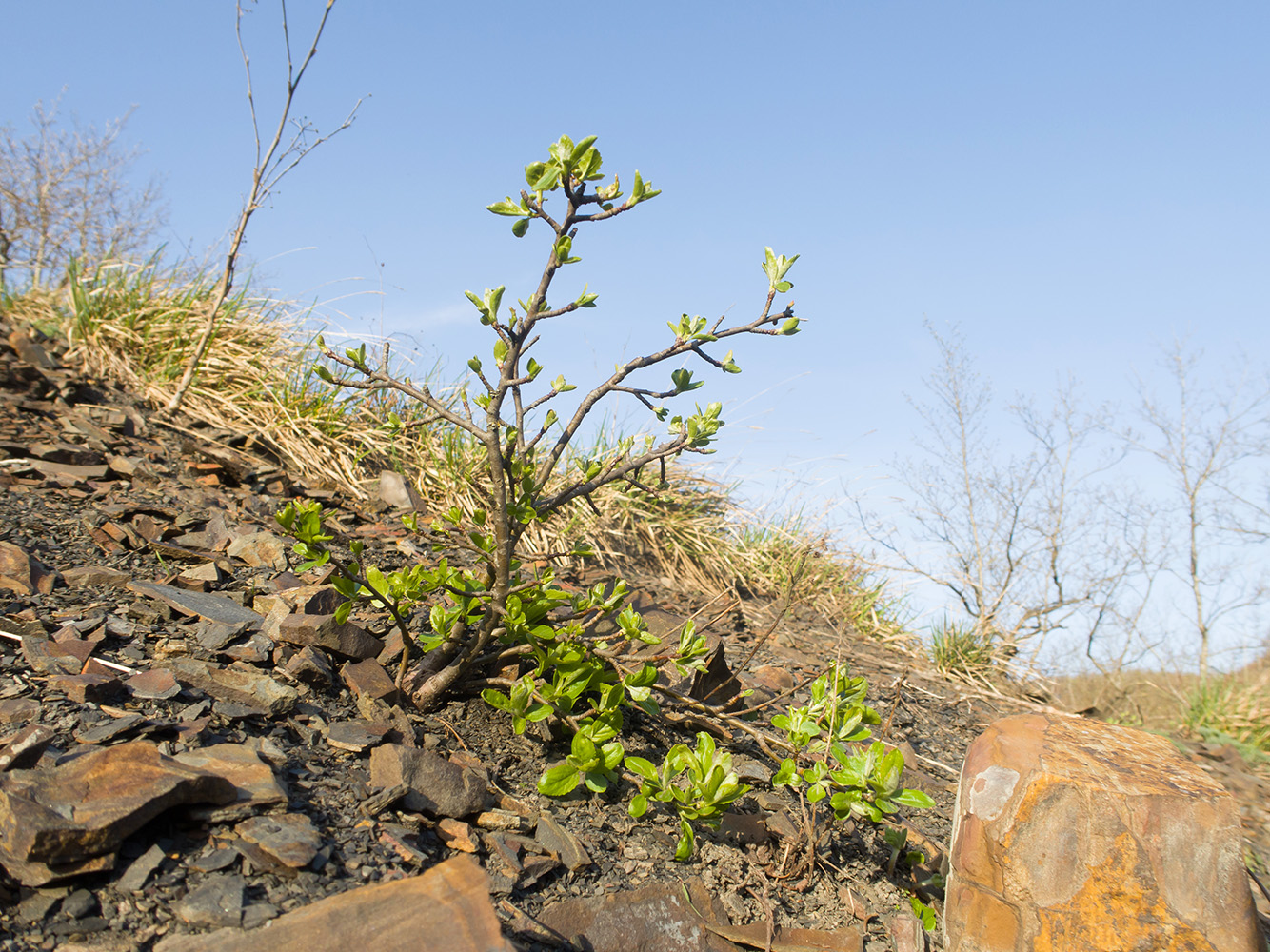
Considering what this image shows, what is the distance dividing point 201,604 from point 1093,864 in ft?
9.54

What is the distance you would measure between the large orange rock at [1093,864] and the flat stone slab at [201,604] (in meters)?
2.40

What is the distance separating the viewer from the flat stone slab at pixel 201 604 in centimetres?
281

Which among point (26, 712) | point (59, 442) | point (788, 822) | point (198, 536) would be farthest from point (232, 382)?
point (788, 822)

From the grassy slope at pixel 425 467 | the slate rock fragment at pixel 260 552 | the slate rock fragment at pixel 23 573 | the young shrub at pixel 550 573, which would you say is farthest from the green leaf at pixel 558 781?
the grassy slope at pixel 425 467

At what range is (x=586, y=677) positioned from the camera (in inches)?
92.3

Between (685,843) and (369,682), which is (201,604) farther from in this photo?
(685,843)

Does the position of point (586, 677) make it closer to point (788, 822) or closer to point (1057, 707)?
point (788, 822)

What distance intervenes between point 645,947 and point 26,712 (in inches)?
64.9

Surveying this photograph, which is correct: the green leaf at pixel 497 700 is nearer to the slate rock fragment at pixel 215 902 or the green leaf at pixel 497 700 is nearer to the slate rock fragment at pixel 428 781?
the slate rock fragment at pixel 428 781

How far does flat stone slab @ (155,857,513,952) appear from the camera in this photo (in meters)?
1.51

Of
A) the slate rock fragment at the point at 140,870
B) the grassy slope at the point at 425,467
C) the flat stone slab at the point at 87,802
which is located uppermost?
the grassy slope at the point at 425,467

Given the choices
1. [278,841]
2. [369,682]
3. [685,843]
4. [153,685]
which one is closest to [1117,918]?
[685,843]

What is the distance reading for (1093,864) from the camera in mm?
2025

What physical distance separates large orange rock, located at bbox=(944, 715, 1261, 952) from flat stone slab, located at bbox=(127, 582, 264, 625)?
2.40 metres
